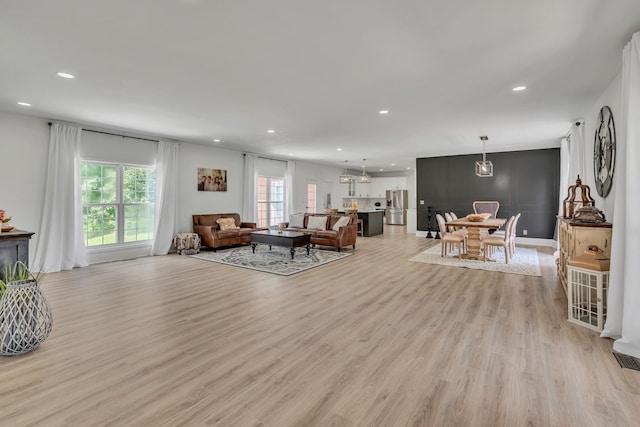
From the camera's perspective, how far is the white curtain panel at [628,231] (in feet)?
8.41

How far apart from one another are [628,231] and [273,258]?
5.47 metres

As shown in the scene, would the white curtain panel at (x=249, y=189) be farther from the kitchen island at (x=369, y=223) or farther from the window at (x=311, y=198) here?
the kitchen island at (x=369, y=223)

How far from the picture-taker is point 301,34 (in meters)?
2.65

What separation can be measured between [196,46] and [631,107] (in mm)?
3934

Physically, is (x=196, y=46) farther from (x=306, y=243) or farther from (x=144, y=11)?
(x=306, y=243)

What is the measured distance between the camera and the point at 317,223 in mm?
8352

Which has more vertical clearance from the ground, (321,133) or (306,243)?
(321,133)

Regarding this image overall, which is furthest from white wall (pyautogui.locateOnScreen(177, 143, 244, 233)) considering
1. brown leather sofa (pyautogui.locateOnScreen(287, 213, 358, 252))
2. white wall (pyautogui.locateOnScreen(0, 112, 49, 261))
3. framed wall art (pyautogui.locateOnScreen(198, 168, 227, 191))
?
brown leather sofa (pyautogui.locateOnScreen(287, 213, 358, 252))

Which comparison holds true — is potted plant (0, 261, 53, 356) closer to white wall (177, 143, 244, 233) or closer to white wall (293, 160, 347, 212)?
white wall (177, 143, 244, 233)

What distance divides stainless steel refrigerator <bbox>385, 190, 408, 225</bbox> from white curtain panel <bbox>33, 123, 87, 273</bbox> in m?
12.4

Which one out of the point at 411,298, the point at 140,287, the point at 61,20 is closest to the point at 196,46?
the point at 61,20

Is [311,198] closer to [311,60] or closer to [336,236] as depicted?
[336,236]

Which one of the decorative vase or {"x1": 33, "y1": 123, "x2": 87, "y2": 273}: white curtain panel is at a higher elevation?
{"x1": 33, "y1": 123, "x2": 87, "y2": 273}: white curtain panel

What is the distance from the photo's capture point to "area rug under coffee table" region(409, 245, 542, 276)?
5613 mm
